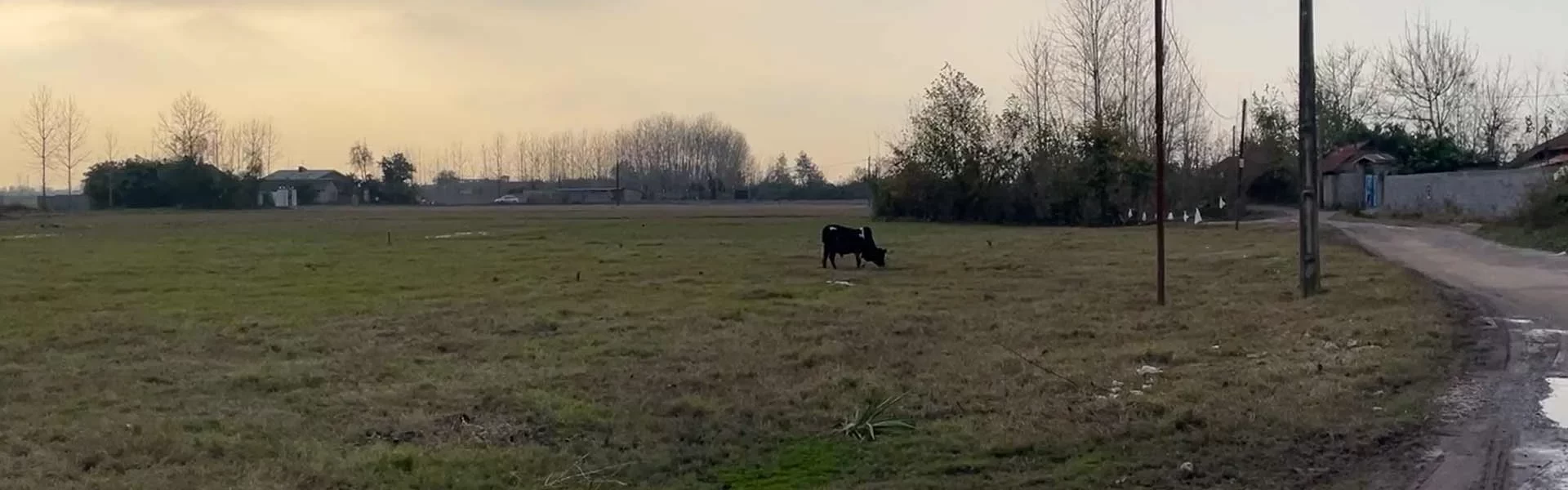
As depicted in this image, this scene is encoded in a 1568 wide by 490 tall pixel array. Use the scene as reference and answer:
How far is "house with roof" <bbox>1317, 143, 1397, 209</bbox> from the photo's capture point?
183 feet

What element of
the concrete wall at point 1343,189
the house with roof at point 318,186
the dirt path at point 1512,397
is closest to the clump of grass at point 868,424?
the dirt path at point 1512,397

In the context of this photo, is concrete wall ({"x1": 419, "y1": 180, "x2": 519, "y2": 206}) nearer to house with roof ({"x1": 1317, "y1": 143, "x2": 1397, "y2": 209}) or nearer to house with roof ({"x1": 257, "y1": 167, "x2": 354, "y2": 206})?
house with roof ({"x1": 257, "y1": 167, "x2": 354, "y2": 206})

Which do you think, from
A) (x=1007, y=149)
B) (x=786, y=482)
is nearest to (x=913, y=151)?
(x=1007, y=149)

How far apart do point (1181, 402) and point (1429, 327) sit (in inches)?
194

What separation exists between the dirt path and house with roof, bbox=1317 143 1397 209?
36.8 metres

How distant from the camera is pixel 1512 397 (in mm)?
9266

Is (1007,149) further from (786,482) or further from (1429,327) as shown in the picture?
(786,482)

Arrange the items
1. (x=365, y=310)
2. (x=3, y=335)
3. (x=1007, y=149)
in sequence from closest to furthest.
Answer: (x=3, y=335), (x=365, y=310), (x=1007, y=149)

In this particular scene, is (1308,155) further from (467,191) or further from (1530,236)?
(467,191)

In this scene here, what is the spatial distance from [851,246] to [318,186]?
103792 mm

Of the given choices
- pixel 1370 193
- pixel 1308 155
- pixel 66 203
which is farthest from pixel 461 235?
pixel 66 203

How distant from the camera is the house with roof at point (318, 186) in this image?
118m

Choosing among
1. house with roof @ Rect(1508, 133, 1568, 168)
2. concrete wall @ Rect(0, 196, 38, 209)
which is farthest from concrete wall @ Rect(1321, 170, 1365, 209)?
concrete wall @ Rect(0, 196, 38, 209)

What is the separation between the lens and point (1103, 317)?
51.3ft
